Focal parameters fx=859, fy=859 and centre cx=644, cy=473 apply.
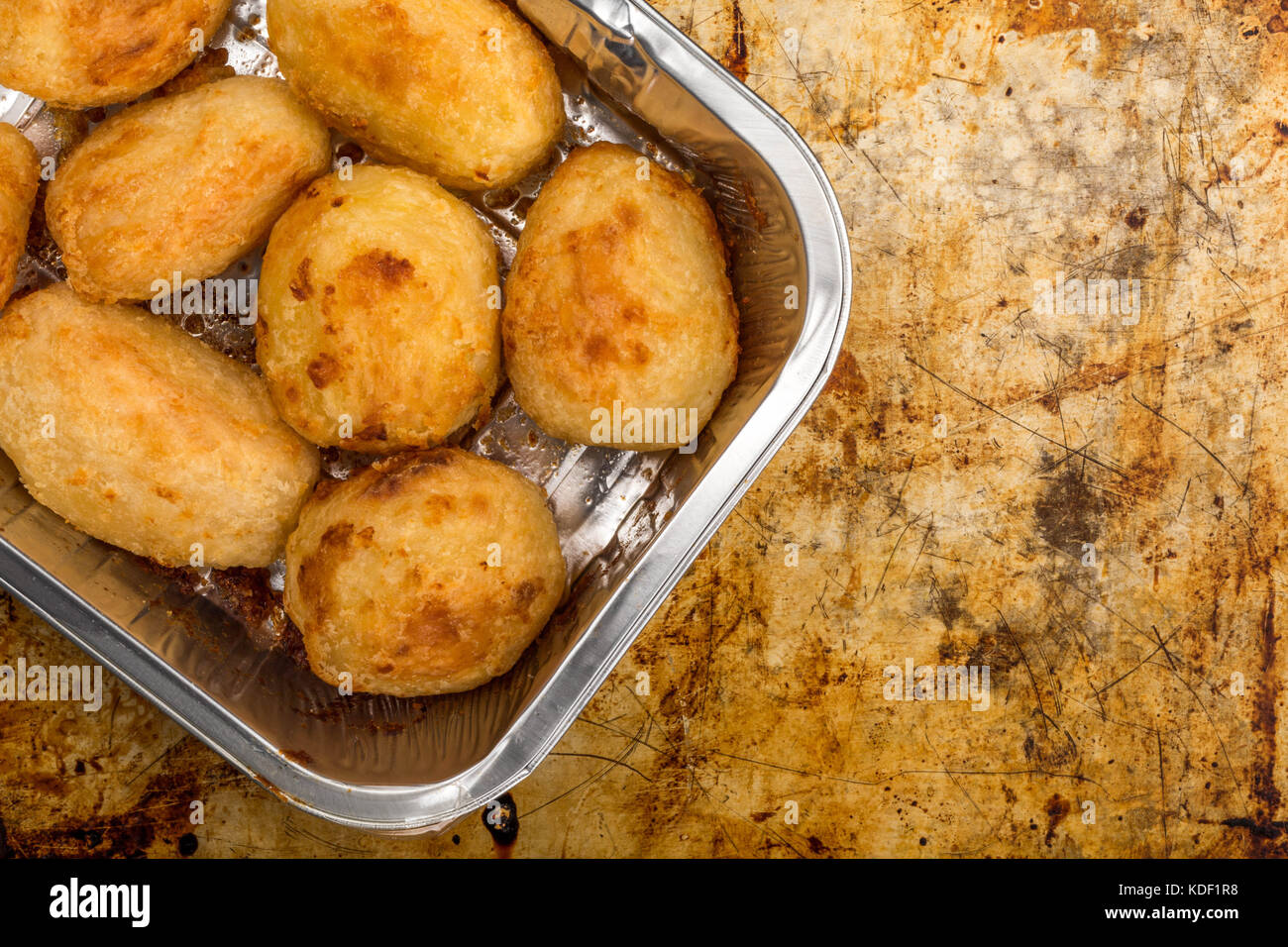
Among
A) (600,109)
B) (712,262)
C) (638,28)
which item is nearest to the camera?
(638,28)

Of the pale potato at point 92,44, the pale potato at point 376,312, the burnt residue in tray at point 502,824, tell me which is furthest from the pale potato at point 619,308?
the burnt residue in tray at point 502,824

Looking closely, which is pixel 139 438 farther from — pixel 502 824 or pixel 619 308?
Result: pixel 502 824

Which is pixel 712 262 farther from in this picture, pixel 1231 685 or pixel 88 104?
pixel 1231 685

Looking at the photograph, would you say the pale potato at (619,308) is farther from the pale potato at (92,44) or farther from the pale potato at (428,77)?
the pale potato at (92,44)

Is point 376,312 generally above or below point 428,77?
below

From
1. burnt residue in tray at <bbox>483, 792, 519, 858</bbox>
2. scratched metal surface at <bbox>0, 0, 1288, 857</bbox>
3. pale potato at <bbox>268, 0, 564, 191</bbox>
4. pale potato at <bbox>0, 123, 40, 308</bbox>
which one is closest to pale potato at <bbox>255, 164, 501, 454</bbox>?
pale potato at <bbox>268, 0, 564, 191</bbox>

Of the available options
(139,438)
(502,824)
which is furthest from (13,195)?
(502,824)

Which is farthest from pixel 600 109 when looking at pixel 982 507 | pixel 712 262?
pixel 982 507
